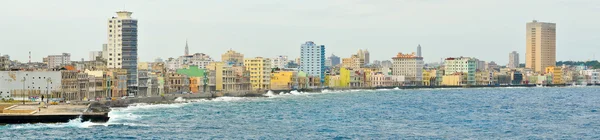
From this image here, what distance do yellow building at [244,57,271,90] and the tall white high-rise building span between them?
5412cm

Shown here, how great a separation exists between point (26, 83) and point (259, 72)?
86878 mm

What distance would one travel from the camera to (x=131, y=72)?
141m

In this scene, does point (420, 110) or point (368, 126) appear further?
point (420, 110)

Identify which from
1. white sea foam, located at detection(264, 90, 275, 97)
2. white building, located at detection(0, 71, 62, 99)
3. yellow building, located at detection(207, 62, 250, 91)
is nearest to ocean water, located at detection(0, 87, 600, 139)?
white building, located at detection(0, 71, 62, 99)

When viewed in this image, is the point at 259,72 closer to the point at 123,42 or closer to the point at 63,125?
the point at 123,42

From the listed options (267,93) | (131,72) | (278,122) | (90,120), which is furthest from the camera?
(267,93)

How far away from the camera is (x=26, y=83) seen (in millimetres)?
113188

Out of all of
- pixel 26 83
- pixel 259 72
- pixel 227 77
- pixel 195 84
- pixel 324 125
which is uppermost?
pixel 259 72

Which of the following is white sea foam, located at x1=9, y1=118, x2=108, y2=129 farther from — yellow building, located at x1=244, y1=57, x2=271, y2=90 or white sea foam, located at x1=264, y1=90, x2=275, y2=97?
yellow building, located at x1=244, y1=57, x2=271, y2=90

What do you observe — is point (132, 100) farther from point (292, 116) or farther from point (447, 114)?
point (447, 114)

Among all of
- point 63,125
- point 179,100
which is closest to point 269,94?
point 179,100

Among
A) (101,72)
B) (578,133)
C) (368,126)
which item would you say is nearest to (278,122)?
(368,126)

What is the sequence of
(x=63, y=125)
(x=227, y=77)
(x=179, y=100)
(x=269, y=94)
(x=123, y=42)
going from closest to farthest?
(x=63, y=125) < (x=179, y=100) < (x=123, y=42) < (x=269, y=94) < (x=227, y=77)

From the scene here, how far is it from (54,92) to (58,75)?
2.20 m
